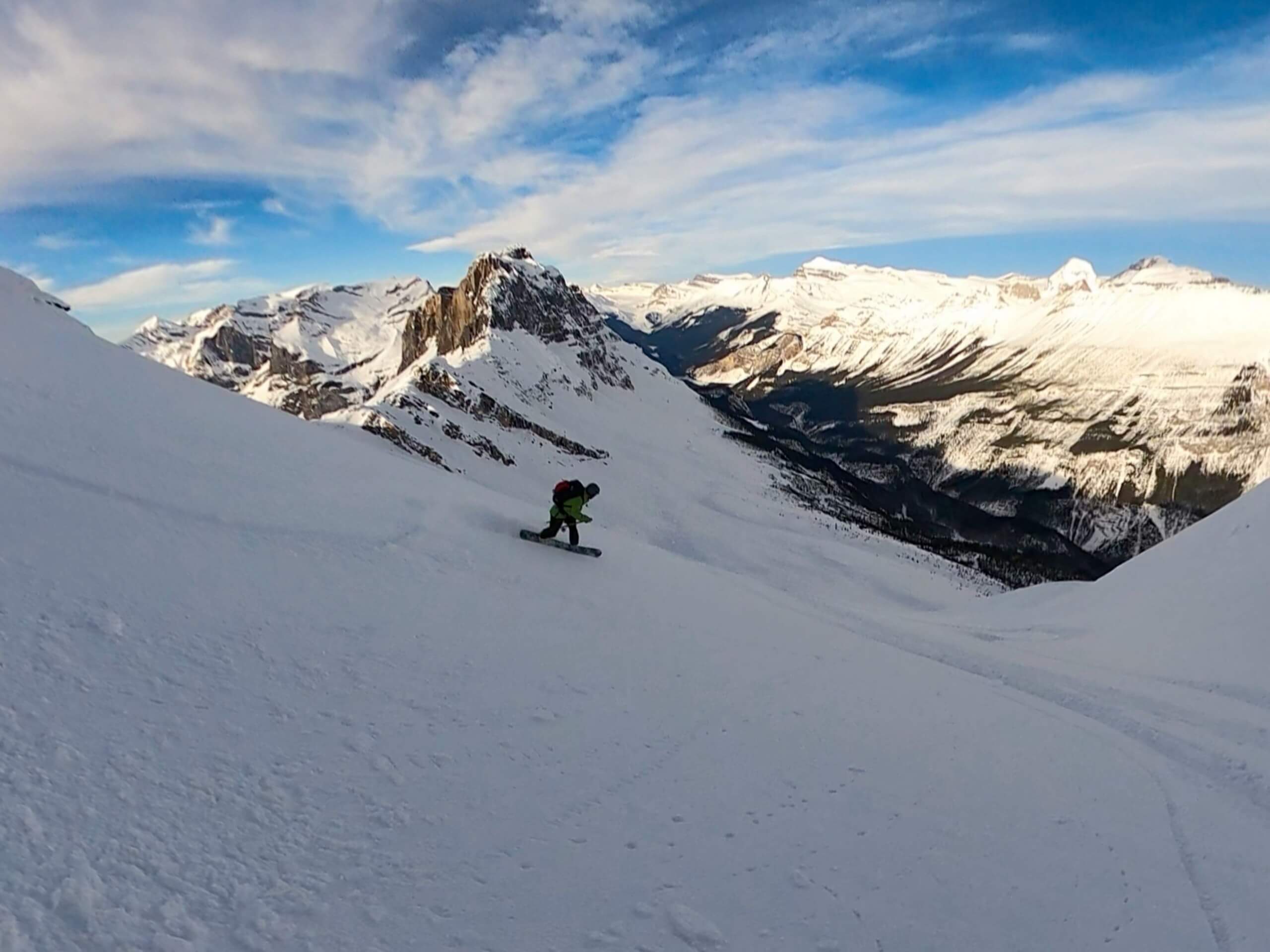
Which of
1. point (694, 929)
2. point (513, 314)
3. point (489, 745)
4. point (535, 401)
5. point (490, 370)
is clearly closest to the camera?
point (694, 929)

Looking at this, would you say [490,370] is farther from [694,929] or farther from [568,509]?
[694,929]

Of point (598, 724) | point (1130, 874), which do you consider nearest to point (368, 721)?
point (598, 724)

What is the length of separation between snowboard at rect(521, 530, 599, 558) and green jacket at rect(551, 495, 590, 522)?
700 mm

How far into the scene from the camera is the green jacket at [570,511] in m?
19.1

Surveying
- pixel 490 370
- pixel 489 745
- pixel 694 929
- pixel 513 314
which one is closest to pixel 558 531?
pixel 489 745

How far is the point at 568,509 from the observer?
19188mm

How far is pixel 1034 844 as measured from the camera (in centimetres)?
953

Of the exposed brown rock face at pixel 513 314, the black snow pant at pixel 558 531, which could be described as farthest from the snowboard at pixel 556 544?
the exposed brown rock face at pixel 513 314

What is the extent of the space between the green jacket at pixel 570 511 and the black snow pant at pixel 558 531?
0.07m

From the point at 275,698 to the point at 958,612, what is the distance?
34.9m

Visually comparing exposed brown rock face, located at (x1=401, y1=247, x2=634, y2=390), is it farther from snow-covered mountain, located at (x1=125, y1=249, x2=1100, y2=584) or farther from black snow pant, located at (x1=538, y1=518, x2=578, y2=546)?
black snow pant, located at (x1=538, y1=518, x2=578, y2=546)

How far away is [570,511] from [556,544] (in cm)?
101

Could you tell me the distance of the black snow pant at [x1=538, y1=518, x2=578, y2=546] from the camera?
19109mm

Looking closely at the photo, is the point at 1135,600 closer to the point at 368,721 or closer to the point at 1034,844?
the point at 1034,844
